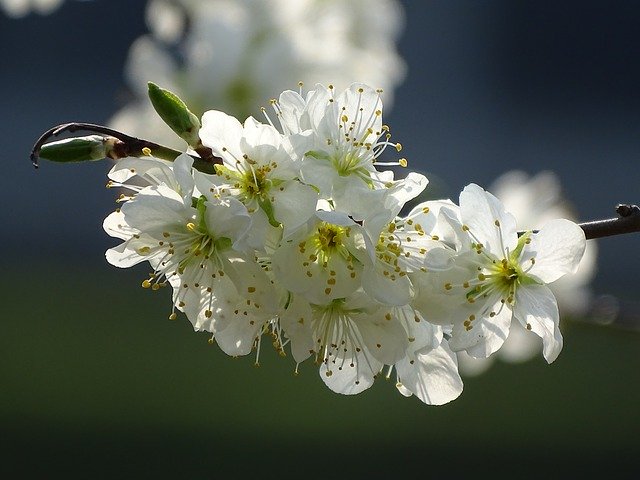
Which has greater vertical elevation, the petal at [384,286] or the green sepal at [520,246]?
the green sepal at [520,246]

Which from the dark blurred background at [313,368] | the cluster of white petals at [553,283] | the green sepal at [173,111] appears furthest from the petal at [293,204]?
the dark blurred background at [313,368]

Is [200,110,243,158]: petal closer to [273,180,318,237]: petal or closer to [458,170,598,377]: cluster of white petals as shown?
[273,180,318,237]: petal

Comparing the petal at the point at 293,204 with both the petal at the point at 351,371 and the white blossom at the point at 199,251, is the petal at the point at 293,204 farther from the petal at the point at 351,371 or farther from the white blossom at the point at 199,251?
the petal at the point at 351,371

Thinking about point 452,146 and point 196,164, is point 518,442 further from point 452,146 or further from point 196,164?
point 196,164

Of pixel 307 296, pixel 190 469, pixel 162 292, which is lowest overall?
pixel 307 296

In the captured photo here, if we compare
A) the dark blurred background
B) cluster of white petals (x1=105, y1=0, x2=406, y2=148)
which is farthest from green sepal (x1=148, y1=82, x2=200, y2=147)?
the dark blurred background

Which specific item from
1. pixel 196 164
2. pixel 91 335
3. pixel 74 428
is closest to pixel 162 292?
pixel 91 335
